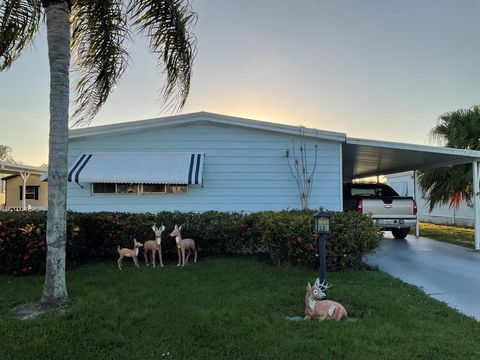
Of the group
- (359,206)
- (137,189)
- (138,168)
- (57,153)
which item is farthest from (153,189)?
(359,206)

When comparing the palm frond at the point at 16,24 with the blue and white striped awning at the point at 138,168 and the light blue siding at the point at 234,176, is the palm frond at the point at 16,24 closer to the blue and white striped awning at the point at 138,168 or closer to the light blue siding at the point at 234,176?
the blue and white striped awning at the point at 138,168

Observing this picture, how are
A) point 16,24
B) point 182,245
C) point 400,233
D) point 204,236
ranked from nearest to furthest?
point 16,24 < point 182,245 < point 204,236 < point 400,233

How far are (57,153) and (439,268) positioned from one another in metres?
7.48

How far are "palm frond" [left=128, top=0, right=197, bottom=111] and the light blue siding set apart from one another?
3.01 metres

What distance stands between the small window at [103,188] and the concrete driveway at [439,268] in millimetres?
6276

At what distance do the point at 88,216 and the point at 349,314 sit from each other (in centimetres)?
601

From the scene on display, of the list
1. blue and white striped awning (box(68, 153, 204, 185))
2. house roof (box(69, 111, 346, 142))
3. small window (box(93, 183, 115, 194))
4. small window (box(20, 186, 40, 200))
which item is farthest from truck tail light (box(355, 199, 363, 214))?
small window (box(20, 186, 40, 200))

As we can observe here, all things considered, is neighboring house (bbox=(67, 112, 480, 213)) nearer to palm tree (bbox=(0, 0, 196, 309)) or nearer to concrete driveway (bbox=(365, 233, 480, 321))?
concrete driveway (bbox=(365, 233, 480, 321))

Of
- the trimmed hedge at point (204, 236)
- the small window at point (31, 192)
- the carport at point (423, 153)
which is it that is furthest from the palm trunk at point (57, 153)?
the small window at point (31, 192)

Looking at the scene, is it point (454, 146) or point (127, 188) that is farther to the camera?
point (454, 146)

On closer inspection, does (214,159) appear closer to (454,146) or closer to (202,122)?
(202,122)

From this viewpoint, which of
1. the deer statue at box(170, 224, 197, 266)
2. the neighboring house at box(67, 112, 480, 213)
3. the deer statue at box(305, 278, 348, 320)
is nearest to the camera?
the deer statue at box(305, 278, 348, 320)

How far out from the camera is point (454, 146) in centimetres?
1398

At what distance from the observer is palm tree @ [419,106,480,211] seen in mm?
13900
